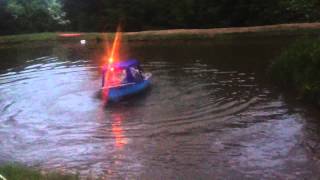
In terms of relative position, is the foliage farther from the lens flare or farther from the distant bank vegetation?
the lens flare

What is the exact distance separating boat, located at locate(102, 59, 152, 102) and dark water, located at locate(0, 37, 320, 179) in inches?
16.0

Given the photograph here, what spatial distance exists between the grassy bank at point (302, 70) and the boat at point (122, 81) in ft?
15.2

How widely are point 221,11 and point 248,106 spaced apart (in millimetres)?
27033

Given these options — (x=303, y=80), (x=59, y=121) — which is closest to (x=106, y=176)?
(x=59, y=121)

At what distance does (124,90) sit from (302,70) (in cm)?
575

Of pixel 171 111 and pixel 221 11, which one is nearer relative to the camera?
pixel 171 111

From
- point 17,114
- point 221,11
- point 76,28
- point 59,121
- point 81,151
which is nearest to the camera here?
point 81,151

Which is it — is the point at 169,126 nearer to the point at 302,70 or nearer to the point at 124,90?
the point at 124,90

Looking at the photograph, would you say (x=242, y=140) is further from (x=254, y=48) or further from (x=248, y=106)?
(x=254, y=48)

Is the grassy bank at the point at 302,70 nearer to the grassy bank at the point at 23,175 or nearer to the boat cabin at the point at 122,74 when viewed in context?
the boat cabin at the point at 122,74

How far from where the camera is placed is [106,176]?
12453 millimetres

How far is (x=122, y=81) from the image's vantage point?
68.6 feet

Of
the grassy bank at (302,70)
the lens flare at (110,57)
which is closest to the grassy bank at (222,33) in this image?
the lens flare at (110,57)

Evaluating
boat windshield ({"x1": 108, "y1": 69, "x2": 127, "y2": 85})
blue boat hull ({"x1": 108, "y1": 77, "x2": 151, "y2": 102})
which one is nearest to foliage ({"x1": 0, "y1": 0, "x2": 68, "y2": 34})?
boat windshield ({"x1": 108, "y1": 69, "x2": 127, "y2": 85})
